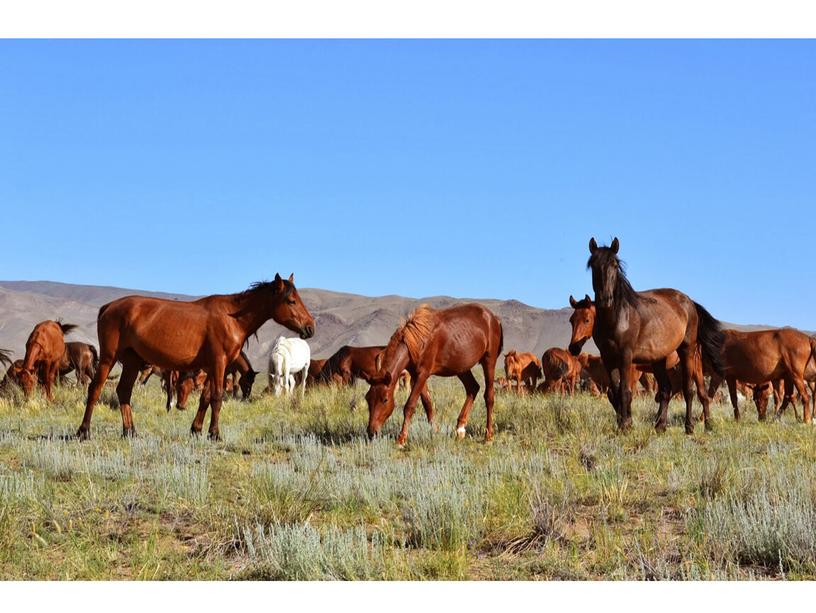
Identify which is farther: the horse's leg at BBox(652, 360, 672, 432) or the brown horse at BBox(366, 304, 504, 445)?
the horse's leg at BBox(652, 360, 672, 432)

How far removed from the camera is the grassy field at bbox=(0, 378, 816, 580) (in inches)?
267

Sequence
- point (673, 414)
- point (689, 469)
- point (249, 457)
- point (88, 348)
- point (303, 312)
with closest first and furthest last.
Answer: point (689, 469), point (249, 457), point (303, 312), point (673, 414), point (88, 348)

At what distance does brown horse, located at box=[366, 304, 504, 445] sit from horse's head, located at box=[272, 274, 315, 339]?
1443 millimetres

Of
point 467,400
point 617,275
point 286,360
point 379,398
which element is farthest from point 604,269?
point 286,360

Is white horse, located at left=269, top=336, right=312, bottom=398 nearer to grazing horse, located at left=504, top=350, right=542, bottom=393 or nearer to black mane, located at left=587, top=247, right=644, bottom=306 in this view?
grazing horse, located at left=504, top=350, right=542, bottom=393

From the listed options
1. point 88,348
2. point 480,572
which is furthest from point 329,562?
point 88,348

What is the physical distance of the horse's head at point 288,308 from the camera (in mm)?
14812

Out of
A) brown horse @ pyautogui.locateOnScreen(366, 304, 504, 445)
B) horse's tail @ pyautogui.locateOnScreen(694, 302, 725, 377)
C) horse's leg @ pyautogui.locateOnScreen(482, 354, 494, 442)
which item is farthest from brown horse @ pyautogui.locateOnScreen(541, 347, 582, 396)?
brown horse @ pyautogui.locateOnScreen(366, 304, 504, 445)

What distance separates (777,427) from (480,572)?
34.5ft

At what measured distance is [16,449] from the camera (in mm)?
12641

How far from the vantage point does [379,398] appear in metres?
13.5

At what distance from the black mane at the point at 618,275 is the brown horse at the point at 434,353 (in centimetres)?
215

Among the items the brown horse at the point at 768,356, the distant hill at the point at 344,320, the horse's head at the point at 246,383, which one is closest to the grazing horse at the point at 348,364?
the horse's head at the point at 246,383

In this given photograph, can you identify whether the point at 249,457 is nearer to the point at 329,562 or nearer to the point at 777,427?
the point at 329,562
